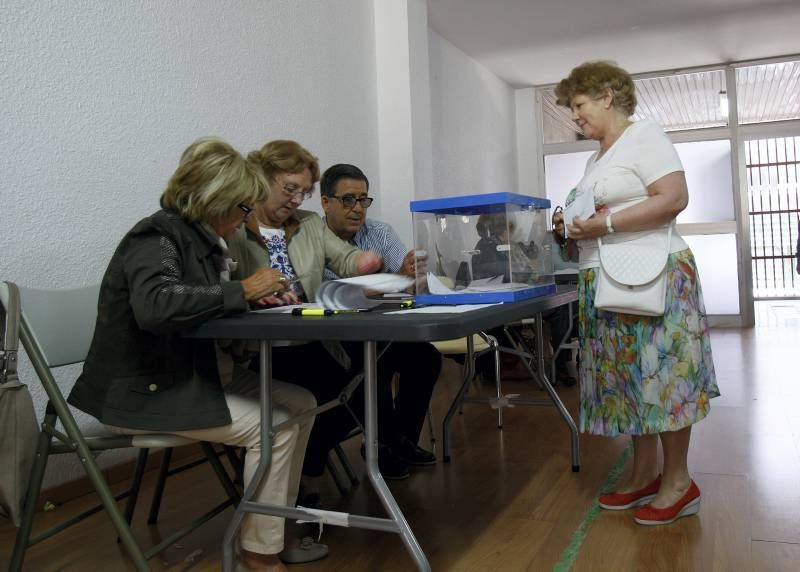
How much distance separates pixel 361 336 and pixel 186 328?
0.41 m

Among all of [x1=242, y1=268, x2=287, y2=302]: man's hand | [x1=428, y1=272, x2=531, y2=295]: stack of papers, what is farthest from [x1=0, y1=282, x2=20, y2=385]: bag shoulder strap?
[x1=428, y1=272, x2=531, y2=295]: stack of papers

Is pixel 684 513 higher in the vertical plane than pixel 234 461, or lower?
lower

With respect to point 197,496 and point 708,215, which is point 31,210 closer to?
point 197,496

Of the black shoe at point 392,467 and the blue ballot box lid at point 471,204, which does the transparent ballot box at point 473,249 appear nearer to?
the blue ballot box lid at point 471,204

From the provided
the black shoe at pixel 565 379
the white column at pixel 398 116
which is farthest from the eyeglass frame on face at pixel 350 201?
the black shoe at pixel 565 379

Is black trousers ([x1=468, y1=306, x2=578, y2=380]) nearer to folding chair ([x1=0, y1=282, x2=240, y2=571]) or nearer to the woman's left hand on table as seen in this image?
the woman's left hand on table

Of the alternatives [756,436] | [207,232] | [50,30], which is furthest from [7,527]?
[756,436]

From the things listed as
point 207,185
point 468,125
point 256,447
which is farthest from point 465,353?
point 468,125

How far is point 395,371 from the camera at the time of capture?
111 inches

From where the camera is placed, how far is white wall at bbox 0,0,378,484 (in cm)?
229

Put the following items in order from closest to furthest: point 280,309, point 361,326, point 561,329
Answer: point 361,326 → point 280,309 → point 561,329

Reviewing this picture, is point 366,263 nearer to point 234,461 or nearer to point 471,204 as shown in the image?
point 471,204

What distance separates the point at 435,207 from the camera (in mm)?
1957

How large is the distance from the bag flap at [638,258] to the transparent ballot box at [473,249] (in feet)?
0.71
